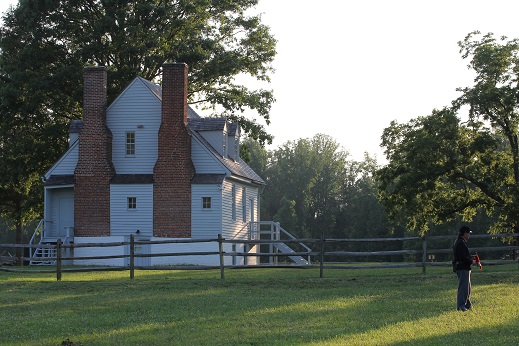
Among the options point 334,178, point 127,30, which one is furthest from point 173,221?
point 334,178

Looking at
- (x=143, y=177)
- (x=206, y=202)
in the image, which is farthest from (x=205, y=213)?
(x=143, y=177)

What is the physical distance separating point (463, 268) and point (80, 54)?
1489 inches

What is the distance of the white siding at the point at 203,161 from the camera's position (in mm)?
42688

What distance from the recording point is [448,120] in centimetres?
3581

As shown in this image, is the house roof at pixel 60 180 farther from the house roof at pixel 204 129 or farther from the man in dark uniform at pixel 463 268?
the man in dark uniform at pixel 463 268

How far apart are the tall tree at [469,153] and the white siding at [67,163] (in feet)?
55.7

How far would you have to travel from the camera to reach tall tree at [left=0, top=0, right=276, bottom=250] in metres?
49.4

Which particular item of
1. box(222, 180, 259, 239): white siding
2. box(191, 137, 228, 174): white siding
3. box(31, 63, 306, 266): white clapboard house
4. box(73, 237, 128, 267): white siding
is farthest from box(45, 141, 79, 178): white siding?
box(222, 180, 259, 239): white siding

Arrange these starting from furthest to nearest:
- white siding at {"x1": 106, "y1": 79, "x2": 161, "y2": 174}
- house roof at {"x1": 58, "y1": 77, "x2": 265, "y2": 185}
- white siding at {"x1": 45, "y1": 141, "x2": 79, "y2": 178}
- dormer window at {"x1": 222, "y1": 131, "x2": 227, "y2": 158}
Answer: dormer window at {"x1": 222, "y1": 131, "x2": 227, "y2": 158} < white siding at {"x1": 45, "y1": 141, "x2": 79, "y2": 178} < white siding at {"x1": 106, "y1": 79, "x2": 161, "y2": 174} < house roof at {"x1": 58, "y1": 77, "x2": 265, "y2": 185}

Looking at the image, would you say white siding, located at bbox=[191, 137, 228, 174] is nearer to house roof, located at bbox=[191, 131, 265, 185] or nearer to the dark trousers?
house roof, located at bbox=[191, 131, 265, 185]

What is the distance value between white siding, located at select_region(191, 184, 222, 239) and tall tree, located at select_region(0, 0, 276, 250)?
11463mm

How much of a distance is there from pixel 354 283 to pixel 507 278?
203 inches

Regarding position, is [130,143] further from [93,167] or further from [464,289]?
[464,289]

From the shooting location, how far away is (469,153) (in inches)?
1442
